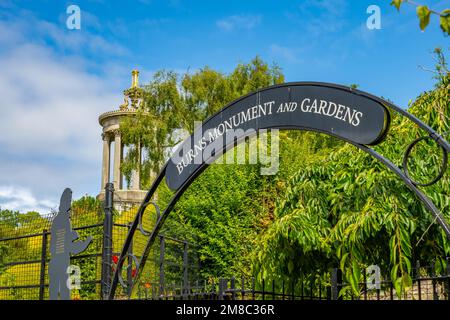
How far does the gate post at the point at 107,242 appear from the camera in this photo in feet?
35.0

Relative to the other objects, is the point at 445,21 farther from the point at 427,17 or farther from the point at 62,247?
the point at 62,247

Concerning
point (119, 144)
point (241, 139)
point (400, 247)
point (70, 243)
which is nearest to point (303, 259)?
point (400, 247)

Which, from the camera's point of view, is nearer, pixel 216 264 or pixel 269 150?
pixel 216 264

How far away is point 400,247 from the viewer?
8.41 meters

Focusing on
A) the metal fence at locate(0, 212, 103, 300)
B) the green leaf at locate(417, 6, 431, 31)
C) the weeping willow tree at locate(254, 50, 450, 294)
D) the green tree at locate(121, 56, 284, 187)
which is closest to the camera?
the green leaf at locate(417, 6, 431, 31)

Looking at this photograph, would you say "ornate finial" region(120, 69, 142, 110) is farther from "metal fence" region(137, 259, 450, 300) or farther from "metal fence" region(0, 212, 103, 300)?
"metal fence" region(137, 259, 450, 300)

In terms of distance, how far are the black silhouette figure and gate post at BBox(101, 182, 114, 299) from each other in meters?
0.46

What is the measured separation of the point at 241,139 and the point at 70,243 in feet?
17.6

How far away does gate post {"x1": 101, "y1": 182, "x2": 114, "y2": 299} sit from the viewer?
10.7 m

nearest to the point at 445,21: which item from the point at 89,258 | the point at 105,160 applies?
the point at 89,258

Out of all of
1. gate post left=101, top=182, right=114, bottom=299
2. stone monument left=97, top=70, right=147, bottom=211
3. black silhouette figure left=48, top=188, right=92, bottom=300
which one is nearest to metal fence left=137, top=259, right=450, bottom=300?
gate post left=101, top=182, right=114, bottom=299

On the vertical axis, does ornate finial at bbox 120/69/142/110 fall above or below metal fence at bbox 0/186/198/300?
above

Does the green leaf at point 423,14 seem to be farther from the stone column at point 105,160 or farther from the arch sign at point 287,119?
the stone column at point 105,160

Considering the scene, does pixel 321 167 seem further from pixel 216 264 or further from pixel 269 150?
pixel 269 150
